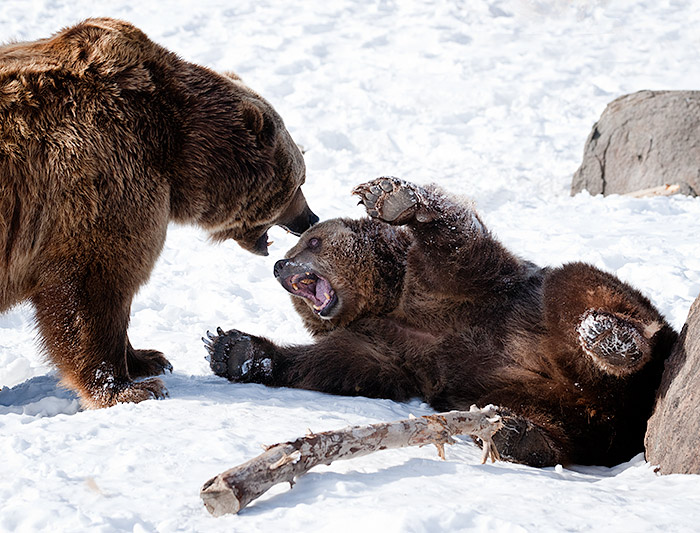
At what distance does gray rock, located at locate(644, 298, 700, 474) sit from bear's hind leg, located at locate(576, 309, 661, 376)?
5.7 inches

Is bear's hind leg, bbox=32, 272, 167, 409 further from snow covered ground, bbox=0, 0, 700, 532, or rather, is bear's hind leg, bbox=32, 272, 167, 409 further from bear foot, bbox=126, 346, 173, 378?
bear foot, bbox=126, 346, 173, 378

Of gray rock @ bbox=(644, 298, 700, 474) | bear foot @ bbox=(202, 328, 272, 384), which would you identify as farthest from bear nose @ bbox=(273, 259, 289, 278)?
gray rock @ bbox=(644, 298, 700, 474)

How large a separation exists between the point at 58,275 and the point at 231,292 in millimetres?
2643

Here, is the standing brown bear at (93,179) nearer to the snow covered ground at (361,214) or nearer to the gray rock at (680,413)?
the snow covered ground at (361,214)

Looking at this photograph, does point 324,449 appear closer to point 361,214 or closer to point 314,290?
point 314,290

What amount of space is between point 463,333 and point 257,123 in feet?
5.56

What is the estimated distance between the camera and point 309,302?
4738mm

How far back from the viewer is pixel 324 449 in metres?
2.55

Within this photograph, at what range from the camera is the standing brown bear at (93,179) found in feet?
12.3

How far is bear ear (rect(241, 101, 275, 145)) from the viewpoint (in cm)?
454

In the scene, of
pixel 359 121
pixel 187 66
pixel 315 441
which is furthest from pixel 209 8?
pixel 315 441

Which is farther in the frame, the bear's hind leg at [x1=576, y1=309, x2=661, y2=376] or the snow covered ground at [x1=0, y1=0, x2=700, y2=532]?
the bear's hind leg at [x1=576, y1=309, x2=661, y2=376]

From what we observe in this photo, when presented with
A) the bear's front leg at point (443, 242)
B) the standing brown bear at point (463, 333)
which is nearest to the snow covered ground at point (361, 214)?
the standing brown bear at point (463, 333)

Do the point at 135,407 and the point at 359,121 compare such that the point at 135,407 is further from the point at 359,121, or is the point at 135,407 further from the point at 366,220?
the point at 359,121
